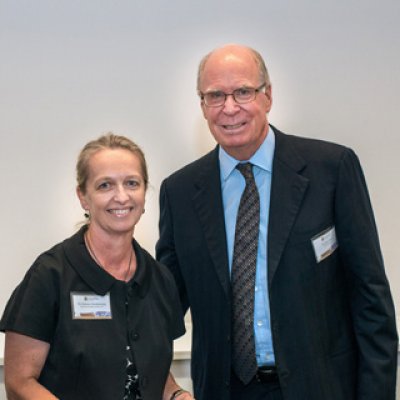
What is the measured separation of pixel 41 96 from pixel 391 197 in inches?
70.2

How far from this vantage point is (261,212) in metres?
2.14

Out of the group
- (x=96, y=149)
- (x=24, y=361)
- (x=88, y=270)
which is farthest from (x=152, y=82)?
(x=24, y=361)

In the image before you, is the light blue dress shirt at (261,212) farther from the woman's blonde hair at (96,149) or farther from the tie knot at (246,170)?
the woman's blonde hair at (96,149)

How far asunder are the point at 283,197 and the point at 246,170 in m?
0.16

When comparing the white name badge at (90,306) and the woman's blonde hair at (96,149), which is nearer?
the white name badge at (90,306)

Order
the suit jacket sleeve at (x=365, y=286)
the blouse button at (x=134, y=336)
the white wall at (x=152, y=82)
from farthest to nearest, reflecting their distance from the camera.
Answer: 1. the white wall at (x=152, y=82)
2. the suit jacket sleeve at (x=365, y=286)
3. the blouse button at (x=134, y=336)

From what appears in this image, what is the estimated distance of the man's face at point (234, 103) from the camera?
209 cm

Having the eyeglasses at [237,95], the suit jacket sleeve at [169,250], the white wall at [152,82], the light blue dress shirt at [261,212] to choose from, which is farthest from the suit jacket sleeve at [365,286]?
the white wall at [152,82]

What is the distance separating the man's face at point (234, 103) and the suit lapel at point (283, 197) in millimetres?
123

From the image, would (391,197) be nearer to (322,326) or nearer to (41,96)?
(322,326)

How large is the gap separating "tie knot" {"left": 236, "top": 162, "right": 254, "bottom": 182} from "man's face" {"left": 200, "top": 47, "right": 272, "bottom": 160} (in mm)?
57

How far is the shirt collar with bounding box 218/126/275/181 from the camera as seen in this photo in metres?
2.19

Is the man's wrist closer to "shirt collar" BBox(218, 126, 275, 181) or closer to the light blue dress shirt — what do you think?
the light blue dress shirt

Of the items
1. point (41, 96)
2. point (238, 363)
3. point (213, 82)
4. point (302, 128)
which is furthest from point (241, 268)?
point (41, 96)
